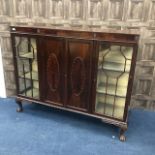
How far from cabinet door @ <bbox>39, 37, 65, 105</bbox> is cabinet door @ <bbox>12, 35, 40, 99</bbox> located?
0.44 feet

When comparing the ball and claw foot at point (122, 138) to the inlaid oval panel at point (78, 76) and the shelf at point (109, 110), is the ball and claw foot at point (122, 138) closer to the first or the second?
the shelf at point (109, 110)

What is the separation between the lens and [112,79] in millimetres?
2098

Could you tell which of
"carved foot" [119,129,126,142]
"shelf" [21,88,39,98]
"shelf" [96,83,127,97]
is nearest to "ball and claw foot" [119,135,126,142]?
"carved foot" [119,129,126,142]

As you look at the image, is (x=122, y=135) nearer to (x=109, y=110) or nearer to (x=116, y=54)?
(x=109, y=110)

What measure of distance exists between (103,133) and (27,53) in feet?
4.41

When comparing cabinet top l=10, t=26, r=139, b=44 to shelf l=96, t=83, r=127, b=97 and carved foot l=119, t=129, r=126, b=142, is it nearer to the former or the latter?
shelf l=96, t=83, r=127, b=97

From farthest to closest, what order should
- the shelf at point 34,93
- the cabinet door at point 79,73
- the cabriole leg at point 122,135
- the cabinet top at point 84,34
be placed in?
the shelf at point 34,93
the cabriole leg at point 122,135
the cabinet door at point 79,73
the cabinet top at point 84,34

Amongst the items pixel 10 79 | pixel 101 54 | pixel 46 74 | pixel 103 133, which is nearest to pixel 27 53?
pixel 46 74

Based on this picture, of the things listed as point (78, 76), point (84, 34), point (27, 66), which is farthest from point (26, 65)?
point (84, 34)

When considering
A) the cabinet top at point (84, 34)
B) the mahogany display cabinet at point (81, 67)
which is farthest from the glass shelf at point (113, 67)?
the cabinet top at point (84, 34)

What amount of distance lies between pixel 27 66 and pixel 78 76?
739 mm

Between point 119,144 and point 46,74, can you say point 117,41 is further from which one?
point 119,144

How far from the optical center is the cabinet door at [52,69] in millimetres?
2146

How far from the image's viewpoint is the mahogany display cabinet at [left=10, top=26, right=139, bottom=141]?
1946 mm
